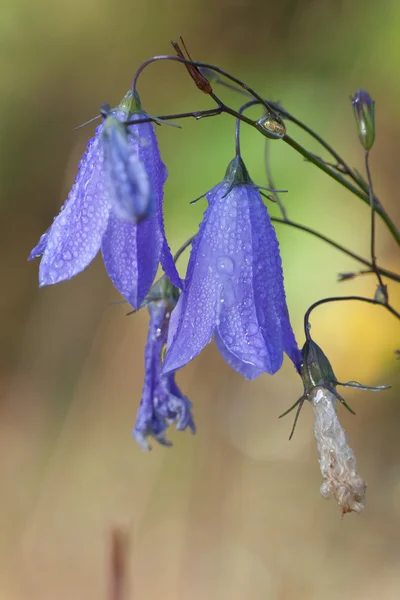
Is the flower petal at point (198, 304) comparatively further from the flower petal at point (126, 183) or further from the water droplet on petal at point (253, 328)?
the flower petal at point (126, 183)

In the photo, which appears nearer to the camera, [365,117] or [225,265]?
[225,265]

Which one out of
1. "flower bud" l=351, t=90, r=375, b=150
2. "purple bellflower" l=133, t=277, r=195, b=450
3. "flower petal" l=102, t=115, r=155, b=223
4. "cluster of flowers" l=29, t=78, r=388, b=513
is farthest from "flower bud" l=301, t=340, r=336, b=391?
"flower petal" l=102, t=115, r=155, b=223

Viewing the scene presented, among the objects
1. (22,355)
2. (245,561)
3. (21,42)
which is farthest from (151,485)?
(21,42)

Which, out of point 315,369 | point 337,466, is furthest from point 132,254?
point 337,466

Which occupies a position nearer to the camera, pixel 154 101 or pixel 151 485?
pixel 151 485

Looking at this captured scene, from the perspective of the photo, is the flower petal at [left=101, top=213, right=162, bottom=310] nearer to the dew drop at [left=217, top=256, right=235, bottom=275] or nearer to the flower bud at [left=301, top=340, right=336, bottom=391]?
the dew drop at [left=217, top=256, right=235, bottom=275]

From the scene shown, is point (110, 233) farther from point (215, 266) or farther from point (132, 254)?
point (215, 266)

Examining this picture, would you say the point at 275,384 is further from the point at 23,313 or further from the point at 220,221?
the point at 220,221
